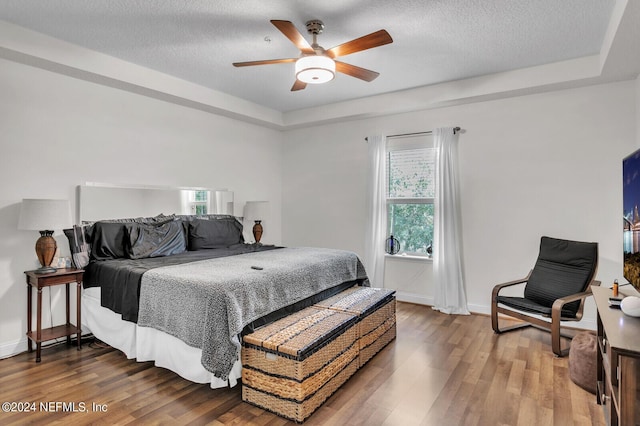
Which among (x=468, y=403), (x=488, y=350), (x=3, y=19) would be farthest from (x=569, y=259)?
(x=3, y=19)

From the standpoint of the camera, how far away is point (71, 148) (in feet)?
11.0

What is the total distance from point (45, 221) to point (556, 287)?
14.8 ft

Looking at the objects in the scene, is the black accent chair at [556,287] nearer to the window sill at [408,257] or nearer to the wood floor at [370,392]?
the wood floor at [370,392]

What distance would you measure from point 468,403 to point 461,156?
2869 mm

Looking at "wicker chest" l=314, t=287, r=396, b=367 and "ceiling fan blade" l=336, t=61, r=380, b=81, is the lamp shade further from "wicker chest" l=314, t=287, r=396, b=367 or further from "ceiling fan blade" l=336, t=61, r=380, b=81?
"ceiling fan blade" l=336, t=61, r=380, b=81

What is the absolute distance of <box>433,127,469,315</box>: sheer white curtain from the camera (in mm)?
4203

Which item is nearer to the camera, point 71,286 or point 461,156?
point 71,286

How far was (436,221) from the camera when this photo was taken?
4359 mm

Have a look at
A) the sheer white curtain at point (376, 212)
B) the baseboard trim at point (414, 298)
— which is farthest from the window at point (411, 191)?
the baseboard trim at point (414, 298)

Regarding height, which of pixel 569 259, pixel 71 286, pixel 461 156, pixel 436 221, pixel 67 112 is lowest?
pixel 71 286

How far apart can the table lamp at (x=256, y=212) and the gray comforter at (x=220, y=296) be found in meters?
1.66

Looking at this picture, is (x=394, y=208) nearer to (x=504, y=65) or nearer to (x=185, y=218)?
(x=504, y=65)

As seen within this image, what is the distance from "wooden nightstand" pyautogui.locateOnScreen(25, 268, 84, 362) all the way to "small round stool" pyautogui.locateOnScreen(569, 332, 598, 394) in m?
3.95

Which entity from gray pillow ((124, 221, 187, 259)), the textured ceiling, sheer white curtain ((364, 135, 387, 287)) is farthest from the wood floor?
the textured ceiling
